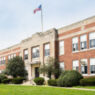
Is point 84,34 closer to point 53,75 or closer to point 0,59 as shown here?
point 53,75

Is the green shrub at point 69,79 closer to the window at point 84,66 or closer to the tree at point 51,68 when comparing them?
the window at point 84,66

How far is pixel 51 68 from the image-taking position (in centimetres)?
3772

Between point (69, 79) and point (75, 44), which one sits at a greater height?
point (75, 44)

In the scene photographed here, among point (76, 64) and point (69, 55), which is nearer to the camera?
point (76, 64)

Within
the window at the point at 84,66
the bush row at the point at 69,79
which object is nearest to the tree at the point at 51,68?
the window at the point at 84,66

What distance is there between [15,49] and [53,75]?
20.7 meters

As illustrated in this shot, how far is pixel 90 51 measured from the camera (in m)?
33.4

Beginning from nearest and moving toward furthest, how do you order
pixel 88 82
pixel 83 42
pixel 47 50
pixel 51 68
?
1. pixel 88 82
2. pixel 83 42
3. pixel 51 68
4. pixel 47 50

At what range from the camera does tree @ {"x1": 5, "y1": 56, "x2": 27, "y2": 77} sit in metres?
48.7

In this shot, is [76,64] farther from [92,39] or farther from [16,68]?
[16,68]

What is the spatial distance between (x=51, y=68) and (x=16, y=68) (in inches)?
522

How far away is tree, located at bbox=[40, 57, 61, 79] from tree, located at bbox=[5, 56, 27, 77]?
1151 centimetres

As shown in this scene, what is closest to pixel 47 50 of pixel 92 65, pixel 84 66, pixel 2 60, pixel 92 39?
pixel 84 66

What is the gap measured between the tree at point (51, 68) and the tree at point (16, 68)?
453 inches
